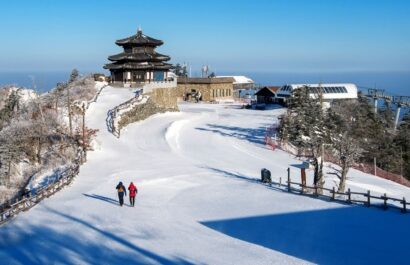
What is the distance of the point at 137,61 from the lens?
177ft

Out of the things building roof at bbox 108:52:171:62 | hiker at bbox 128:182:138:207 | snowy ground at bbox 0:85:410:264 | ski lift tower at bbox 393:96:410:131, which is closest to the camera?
snowy ground at bbox 0:85:410:264

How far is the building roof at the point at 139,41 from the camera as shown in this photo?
176 ft

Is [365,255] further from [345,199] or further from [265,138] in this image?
[265,138]

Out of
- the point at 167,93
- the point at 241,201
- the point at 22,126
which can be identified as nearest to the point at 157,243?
the point at 241,201

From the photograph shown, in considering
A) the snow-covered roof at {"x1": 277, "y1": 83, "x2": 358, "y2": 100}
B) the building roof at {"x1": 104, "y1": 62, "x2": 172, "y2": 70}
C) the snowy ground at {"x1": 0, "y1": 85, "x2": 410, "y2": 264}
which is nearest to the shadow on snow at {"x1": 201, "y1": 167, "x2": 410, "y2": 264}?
the snowy ground at {"x1": 0, "y1": 85, "x2": 410, "y2": 264}

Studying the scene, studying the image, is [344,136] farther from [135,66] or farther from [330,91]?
[330,91]

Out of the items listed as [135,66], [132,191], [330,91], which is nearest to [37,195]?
[132,191]

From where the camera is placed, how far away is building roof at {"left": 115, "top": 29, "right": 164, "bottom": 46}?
53.8 metres

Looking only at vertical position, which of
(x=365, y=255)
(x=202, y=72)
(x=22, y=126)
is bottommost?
(x=365, y=255)

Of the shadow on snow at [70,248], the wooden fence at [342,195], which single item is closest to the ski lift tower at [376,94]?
the wooden fence at [342,195]

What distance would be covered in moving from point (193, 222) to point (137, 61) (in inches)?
1483

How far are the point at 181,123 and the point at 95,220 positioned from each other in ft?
86.4

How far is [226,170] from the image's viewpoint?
96.1 feet

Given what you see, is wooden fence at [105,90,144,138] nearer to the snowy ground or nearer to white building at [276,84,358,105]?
the snowy ground
